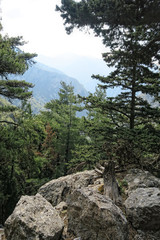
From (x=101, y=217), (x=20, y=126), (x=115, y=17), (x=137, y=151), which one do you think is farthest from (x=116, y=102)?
(x=101, y=217)

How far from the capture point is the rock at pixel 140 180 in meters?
6.66

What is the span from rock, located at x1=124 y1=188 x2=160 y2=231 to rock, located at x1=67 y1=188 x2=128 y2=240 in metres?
0.55

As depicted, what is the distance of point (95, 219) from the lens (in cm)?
393

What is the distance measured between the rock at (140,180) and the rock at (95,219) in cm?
289

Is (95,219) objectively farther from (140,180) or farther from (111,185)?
(140,180)

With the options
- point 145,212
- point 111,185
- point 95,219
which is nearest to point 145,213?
point 145,212

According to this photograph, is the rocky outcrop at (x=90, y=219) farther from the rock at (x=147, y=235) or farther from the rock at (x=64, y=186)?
the rock at (x=64, y=186)

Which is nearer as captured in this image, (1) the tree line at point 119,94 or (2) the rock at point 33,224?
(2) the rock at point 33,224

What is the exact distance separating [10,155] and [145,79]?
28.9 ft

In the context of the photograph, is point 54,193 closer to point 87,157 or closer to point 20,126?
point 87,157

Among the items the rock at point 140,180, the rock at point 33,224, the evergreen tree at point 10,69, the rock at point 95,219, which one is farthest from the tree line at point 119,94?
the rock at point 33,224

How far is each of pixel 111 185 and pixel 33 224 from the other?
331cm

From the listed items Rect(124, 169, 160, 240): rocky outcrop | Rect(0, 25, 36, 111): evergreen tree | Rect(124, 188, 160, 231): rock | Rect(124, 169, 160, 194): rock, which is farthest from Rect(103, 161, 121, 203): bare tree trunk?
Rect(0, 25, 36, 111): evergreen tree

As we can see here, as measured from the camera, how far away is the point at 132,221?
4.46m
